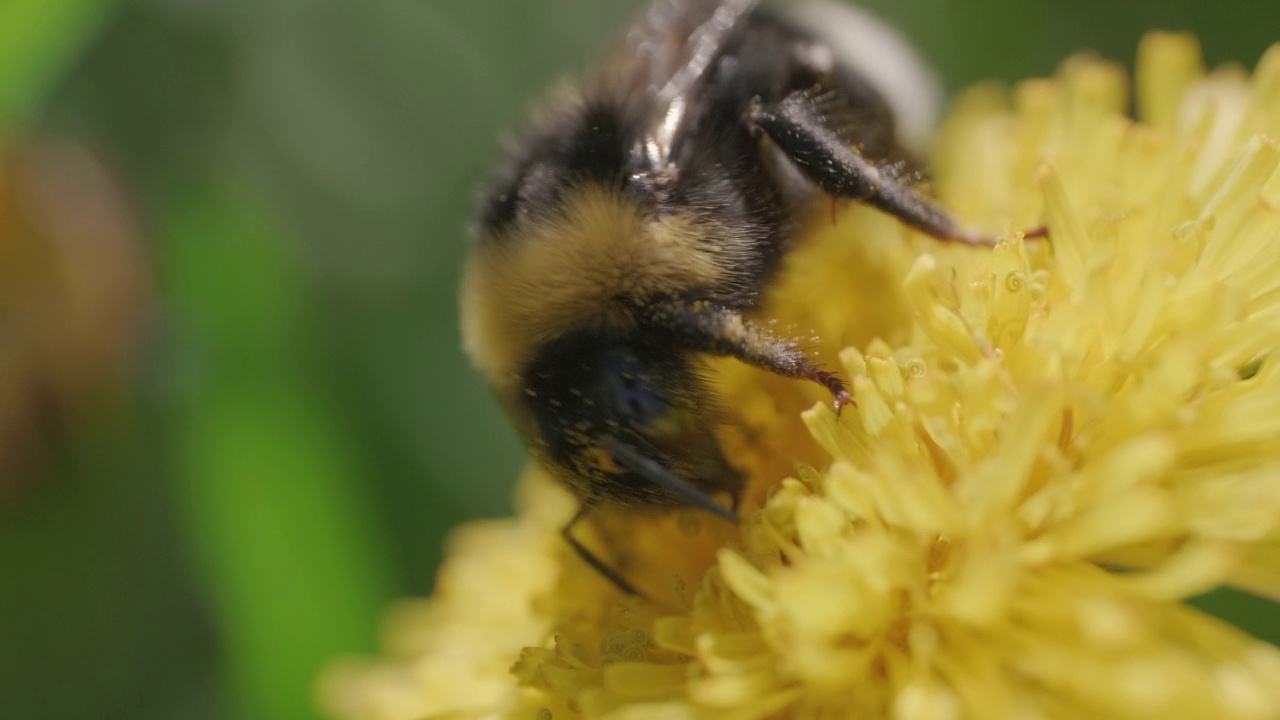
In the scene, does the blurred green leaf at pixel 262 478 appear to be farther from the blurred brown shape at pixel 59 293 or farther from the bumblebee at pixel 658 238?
the bumblebee at pixel 658 238

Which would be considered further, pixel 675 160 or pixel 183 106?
pixel 183 106

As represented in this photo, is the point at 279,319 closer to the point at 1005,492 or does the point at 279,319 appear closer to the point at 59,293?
the point at 59,293

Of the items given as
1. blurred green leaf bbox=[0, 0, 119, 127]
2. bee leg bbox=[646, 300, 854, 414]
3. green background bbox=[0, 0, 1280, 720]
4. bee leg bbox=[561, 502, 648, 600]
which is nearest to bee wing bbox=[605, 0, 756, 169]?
bee leg bbox=[646, 300, 854, 414]

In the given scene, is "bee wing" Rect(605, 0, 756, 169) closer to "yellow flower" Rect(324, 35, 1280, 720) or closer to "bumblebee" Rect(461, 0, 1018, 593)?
"bumblebee" Rect(461, 0, 1018, 593)

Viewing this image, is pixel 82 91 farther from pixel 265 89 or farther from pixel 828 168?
pixel 828 168

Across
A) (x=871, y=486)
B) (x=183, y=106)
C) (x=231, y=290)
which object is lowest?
(x=871, y=486)

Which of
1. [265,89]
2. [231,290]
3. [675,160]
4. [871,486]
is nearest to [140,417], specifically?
[231,290]

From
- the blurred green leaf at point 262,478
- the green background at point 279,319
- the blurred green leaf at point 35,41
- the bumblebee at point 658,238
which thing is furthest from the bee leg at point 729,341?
the blurred green leaf at point 35,41
